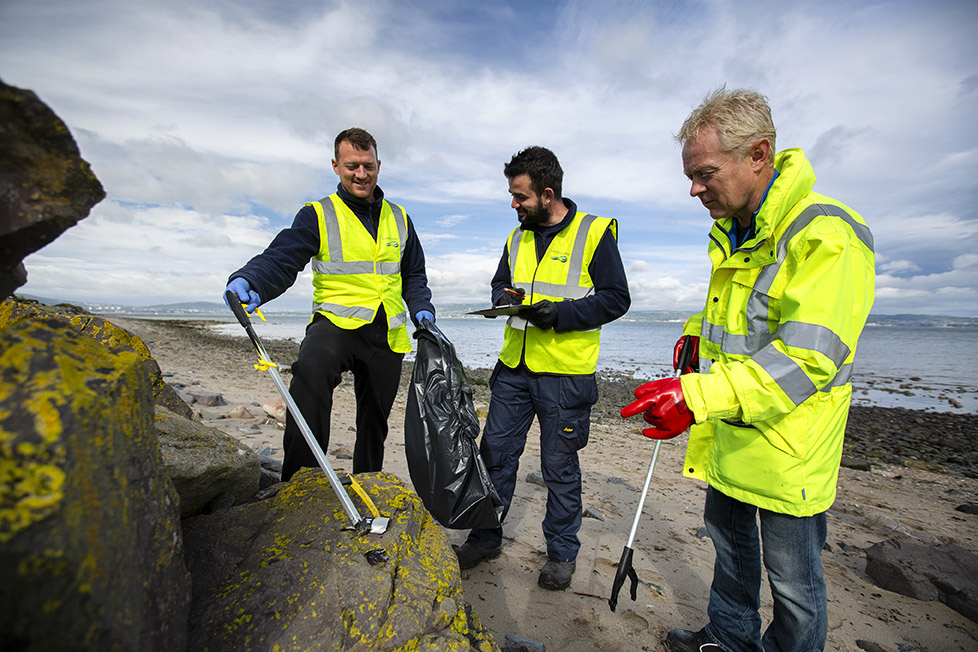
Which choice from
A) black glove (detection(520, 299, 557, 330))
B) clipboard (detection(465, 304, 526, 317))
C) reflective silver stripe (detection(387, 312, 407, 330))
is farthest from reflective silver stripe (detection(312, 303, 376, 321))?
black glove (detection(520, 299, 557, 330))

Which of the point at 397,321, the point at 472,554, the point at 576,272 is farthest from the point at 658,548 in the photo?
the point at 397,321

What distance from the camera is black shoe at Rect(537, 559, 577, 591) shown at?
121 inches

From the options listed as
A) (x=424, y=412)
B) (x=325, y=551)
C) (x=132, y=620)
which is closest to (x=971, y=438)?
(x=424, y=412)

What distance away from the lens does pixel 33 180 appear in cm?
114

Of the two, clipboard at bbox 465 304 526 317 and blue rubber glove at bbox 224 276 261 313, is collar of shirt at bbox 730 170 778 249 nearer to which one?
clipboard at bbox 465 304 526 317

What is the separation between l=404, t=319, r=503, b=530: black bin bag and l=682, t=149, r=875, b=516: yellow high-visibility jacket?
1263 mm

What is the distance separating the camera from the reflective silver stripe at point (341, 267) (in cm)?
349

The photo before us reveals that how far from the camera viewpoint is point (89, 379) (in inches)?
44.9

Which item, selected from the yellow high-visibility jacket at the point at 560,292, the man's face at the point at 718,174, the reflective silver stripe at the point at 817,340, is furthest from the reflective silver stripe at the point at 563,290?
the reflective silver stripe at the point at 817,340

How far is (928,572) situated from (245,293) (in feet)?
15.9

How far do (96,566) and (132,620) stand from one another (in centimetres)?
20

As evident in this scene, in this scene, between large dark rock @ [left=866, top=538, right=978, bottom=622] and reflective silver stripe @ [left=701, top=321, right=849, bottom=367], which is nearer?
reflective silver stripe @ [left=701, top=321, right=849, bottom=367]

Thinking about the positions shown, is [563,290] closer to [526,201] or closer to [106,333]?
[526,201]

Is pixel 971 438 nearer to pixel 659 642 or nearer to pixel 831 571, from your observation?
pixel 831 571
